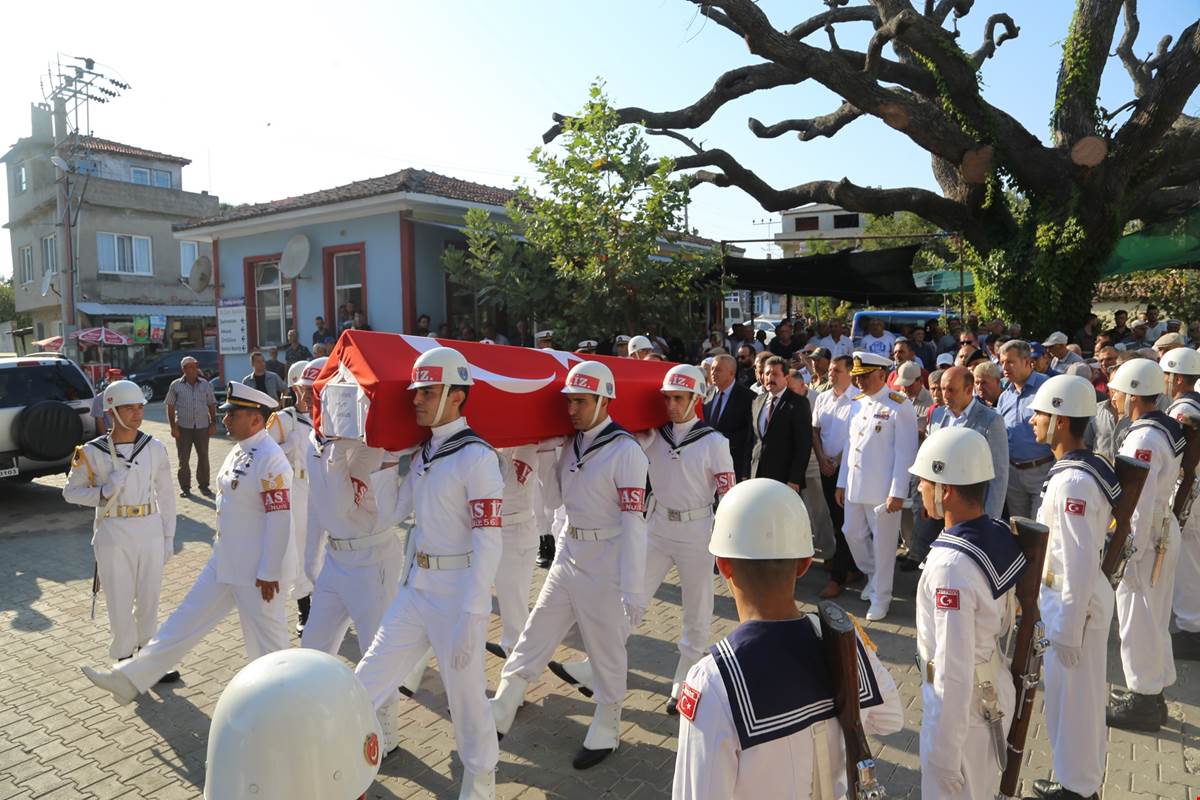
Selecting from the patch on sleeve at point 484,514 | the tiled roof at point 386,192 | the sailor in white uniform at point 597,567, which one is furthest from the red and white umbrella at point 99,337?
the patch on sleeve at point 484,514

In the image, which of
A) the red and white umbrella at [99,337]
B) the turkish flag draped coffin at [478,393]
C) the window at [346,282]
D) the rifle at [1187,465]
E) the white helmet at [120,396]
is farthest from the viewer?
the red and white umbrella at [99,337]

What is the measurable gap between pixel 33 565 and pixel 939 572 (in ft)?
30.5

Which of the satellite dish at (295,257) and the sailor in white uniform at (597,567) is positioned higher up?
the satellite dish at (295,257)

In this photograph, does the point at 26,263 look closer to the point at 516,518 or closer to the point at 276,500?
the point at 276,500

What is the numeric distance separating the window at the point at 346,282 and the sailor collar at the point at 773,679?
1595 cm

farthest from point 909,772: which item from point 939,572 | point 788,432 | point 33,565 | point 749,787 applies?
point 33,565

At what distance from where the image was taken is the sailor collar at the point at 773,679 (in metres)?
2.01

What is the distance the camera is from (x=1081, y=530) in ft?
12.2

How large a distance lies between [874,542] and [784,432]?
1225 millimetres

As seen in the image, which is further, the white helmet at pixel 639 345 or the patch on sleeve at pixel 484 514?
the white helmet at pixel 639 345

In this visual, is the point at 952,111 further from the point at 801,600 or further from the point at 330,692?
the point at 330,692

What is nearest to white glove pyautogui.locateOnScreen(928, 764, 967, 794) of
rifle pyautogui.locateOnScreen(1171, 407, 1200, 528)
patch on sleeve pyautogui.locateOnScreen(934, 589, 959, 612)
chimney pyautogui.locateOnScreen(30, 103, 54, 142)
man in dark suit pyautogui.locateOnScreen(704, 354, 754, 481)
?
patch on sleeve pyautogui.locateOnScreen(934, 589, 959, 612)

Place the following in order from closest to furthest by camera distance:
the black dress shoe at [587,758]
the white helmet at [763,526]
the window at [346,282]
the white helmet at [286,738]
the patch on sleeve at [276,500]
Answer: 1. the white helmet at [286,738]
2. the white helmet at [763,526]
3. the black dress shoe at [587,758]
4. the patch on sleeve at [276,500]
5. the window at [346,282]

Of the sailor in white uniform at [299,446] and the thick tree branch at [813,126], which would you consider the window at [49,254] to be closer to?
the thick tree branch at [813,126]
